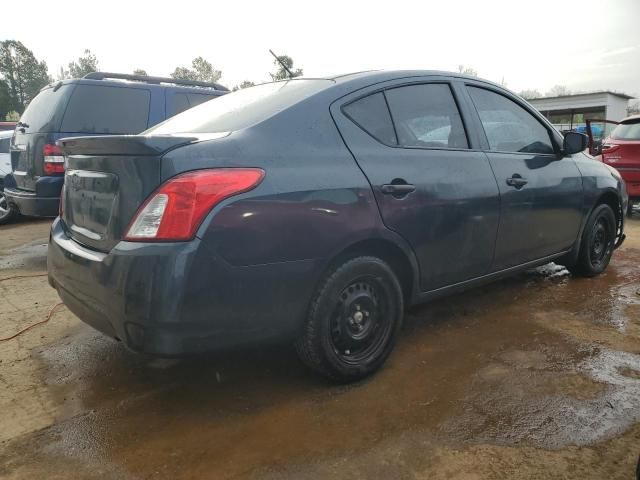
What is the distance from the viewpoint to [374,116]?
2662mm

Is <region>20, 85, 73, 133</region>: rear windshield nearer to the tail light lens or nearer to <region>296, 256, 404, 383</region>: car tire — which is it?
the tail light lens

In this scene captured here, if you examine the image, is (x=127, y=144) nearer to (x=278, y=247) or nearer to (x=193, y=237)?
(x=193, y=237)

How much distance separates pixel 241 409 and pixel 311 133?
139 centimetres

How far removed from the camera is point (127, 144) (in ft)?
6.79

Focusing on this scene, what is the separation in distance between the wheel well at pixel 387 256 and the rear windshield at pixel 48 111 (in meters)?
4.38

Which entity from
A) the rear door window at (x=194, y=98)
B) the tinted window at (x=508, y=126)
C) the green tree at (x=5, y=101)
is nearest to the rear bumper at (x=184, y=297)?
the tinted window at (x=508, y=126)

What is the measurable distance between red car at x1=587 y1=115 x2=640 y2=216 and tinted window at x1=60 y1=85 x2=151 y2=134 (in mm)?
6520

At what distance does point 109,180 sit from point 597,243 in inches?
167

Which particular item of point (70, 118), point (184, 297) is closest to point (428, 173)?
point (184, 297)

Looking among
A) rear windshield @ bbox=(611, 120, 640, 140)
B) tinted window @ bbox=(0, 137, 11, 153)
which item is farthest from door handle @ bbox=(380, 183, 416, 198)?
tinted window @ bbox=(0, 137, 11, 153)

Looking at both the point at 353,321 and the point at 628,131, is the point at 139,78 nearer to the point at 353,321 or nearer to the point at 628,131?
the point at 353,321

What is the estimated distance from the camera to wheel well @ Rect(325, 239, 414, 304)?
2426 millimetres

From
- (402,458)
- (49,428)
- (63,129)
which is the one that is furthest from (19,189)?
(402,458)

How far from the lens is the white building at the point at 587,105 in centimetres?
2492
